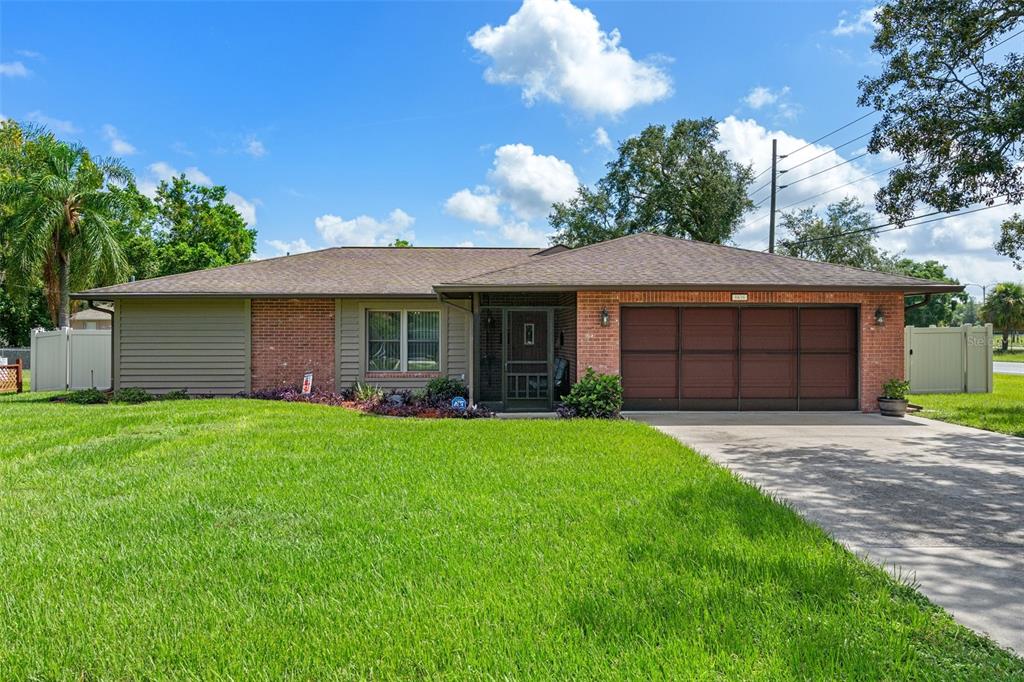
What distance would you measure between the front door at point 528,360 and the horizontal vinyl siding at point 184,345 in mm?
6046

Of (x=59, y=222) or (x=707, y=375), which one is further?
(x=59, y=222)

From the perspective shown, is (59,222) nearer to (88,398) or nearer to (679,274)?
(88,398)

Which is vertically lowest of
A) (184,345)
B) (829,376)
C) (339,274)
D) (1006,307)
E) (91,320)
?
(829,376)

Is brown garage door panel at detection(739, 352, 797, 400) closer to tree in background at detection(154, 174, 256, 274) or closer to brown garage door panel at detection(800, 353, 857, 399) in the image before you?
brown garage door panel at detection(800, 353, 857, 399)

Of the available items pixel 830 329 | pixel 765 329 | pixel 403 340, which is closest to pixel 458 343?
pixel 403 340

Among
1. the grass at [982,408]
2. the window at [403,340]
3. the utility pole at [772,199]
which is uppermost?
the utility pole at [772,199]

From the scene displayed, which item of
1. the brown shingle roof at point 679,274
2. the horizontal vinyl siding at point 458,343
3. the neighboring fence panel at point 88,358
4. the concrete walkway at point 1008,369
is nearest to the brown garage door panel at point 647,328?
the brown shingle roof at point 679,274

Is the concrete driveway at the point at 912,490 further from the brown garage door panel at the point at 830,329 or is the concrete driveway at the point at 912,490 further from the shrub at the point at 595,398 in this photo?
the brown garage door panel at the point at 830,329

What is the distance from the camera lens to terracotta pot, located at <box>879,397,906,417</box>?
34.9 ft

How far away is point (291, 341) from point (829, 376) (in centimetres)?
1165

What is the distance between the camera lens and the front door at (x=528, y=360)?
1177 cm

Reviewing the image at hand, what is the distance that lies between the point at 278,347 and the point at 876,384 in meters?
12.8

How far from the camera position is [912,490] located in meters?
5.49

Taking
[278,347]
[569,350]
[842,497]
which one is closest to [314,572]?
[842,497]
